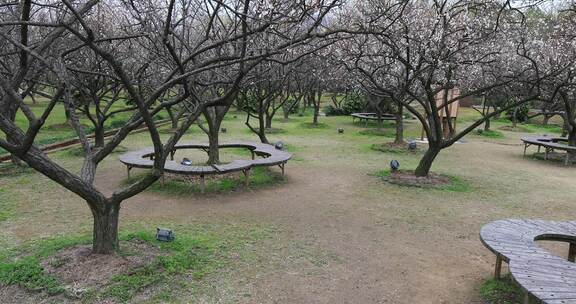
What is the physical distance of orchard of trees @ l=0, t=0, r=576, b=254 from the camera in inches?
179

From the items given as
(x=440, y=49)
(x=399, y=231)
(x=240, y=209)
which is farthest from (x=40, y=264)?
(x=440, y=49)

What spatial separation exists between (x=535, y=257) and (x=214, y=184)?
6297mm

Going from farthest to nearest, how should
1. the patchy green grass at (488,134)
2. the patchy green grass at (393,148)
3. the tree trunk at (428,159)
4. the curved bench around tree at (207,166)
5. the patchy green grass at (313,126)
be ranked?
the patchy green grass at (313,126) < the patchy green grass at (488,134) < the patchy green grass at (393,148) < the tree trunk at (428,159) < the curved bench around tree at (207,166)

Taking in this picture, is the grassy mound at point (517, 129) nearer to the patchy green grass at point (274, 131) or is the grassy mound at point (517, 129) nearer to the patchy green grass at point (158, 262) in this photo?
the patchy green grass at point (274, 131)

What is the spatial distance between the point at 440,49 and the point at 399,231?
403 cm

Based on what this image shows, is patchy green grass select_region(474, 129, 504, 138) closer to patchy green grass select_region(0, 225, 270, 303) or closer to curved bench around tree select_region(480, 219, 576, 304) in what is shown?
curved bench around tree select_region(480, 219, 576, 304)

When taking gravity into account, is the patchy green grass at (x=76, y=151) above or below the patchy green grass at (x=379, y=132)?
above

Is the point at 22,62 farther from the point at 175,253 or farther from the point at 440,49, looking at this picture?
the point at 440,49

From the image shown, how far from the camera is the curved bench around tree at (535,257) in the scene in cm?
367

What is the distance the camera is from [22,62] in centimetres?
501

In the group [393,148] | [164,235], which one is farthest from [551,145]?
[164,235]

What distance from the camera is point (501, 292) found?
4.78 metres

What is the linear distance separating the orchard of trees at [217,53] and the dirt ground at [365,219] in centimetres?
153

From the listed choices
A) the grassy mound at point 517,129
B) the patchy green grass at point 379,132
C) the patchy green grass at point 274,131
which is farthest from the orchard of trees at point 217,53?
the grassy mound at point 517,129
